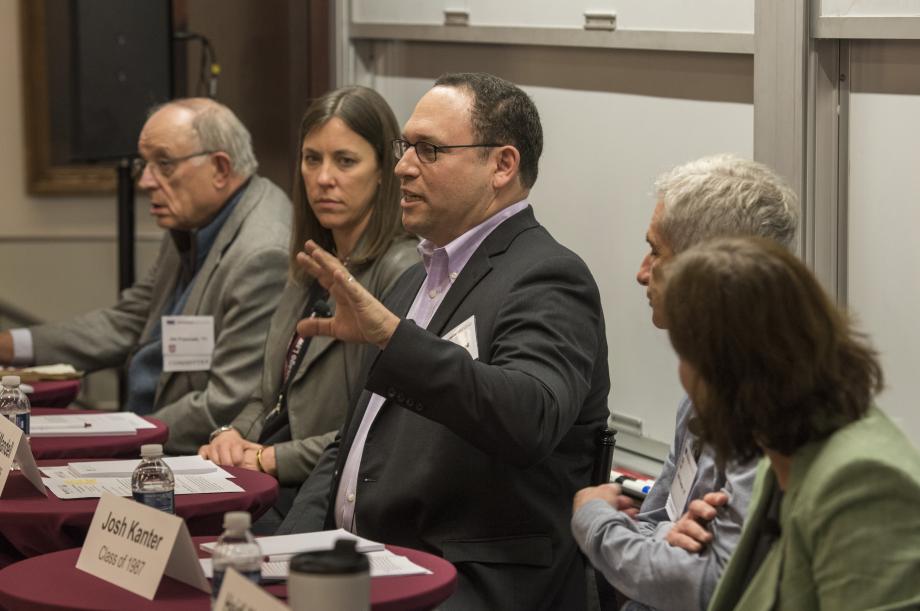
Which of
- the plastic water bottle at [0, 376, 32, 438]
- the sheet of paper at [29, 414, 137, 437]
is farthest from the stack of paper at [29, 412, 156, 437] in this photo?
the plastic water bottle at [0, 376, 32, 438]

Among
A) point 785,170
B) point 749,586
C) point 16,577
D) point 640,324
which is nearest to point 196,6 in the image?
point 640,324

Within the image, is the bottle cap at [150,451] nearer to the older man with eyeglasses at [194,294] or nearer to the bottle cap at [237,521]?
the bottle cap at [237,521]

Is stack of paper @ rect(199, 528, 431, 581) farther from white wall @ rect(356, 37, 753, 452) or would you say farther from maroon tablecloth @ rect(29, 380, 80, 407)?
maroon tablecloth @ rect(29, 380, 80, 407)

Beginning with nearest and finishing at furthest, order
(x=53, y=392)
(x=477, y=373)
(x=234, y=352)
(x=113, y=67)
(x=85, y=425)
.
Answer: (x=477, y=373) → (x=85, y=425) → (x=234, y=352) → (x=53, y=392) → (x=113, y=67)

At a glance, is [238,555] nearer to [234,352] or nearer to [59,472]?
[59,472]

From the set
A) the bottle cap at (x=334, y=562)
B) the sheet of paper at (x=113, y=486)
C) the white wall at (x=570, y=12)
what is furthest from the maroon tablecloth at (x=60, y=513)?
the white wall at (x=570, y=12)

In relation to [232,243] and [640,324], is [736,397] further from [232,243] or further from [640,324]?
[232,243]

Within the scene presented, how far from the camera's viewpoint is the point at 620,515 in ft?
7.75

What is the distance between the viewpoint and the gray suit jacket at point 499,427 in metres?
2.53

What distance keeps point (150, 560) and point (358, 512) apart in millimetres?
715

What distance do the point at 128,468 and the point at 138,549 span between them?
35.0 inches

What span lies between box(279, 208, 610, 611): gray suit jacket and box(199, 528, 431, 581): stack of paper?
29 cm

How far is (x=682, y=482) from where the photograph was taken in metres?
2.42

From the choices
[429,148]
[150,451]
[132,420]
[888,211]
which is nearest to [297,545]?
[150,451]
